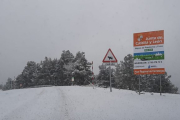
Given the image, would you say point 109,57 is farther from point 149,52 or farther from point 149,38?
point 149,38

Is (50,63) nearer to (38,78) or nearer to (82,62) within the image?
(38,78)

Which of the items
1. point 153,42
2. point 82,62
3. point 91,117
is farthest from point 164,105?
point 82,62

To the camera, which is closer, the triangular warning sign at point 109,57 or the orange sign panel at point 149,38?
the orange sign panel at point 149,38

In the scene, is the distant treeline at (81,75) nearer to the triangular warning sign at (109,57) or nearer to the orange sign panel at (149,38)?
the triangular warning sign at (109,57)

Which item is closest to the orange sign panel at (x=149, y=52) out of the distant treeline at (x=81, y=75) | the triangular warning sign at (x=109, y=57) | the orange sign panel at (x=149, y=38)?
the orange sign panel at (x=149, y=38)

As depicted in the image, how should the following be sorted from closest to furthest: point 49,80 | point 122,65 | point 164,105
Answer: point 164,105, point 122,65, point 49,80

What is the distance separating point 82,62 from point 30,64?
4037 cm

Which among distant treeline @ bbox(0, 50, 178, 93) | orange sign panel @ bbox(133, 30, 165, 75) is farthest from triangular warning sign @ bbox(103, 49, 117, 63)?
distant treeline @ bbox(0, 50, 178, 93)

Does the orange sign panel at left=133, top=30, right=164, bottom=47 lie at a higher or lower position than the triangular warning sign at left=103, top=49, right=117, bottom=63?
higher

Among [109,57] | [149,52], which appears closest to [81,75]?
[109,57]

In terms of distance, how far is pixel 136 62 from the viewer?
14227 millimetres

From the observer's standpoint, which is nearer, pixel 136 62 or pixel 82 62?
pixel 136 62

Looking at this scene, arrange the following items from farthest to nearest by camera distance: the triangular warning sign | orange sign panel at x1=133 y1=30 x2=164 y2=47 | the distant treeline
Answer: the distant treeline < the triangular warning sign < orange sign panel at x1=133 y1=30 x2=164 y2=47

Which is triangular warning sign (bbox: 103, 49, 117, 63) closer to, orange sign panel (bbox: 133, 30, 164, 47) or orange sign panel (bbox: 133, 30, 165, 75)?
orange sign panel (bbox: 133, 30, 165, 75)
